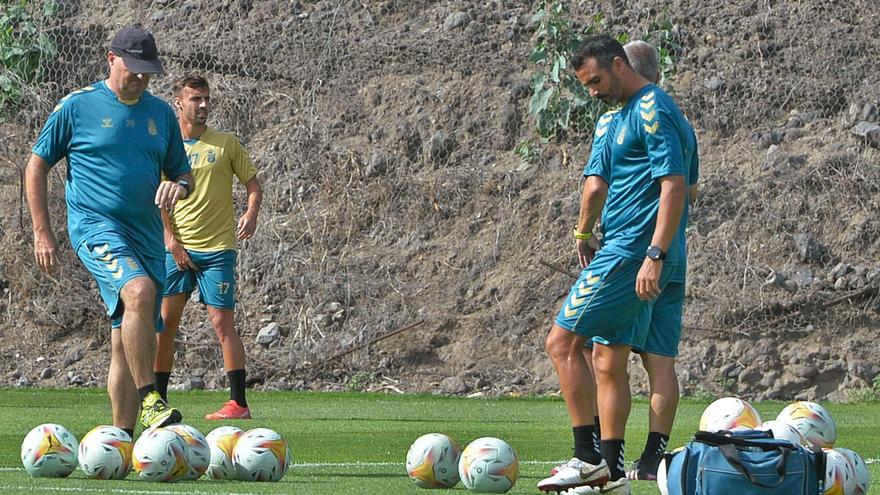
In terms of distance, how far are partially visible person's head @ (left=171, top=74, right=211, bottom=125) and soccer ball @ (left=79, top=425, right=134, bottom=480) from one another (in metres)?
4.52

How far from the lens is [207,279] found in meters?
11.8

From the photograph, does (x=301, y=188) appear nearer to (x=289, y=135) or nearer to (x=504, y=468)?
(x=289, y=135)

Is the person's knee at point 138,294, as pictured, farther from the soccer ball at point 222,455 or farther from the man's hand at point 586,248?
the man's hand at point 586,248

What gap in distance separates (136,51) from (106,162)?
0.64 m

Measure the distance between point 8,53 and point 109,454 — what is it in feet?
43.3

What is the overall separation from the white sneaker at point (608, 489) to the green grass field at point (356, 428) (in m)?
0.44

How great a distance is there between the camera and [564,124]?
18.0 metres

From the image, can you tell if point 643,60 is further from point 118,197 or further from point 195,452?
point 195,452

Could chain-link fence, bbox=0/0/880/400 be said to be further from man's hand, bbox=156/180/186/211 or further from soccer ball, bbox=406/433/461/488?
soccer ball, bbox=406/433/461/488

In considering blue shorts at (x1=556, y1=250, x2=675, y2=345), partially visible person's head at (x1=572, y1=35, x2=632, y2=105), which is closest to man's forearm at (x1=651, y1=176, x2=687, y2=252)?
blue shorts at (x1=556, y1=250, x2=675, y2=345)

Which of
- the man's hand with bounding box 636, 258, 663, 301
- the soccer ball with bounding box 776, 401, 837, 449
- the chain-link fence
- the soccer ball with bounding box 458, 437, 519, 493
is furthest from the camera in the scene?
the chain-link fence

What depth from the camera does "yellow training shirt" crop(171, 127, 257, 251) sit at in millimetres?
11852

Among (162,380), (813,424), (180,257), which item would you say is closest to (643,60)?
(813,424)

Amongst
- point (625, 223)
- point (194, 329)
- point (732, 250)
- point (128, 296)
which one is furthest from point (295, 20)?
point (625, 223)
